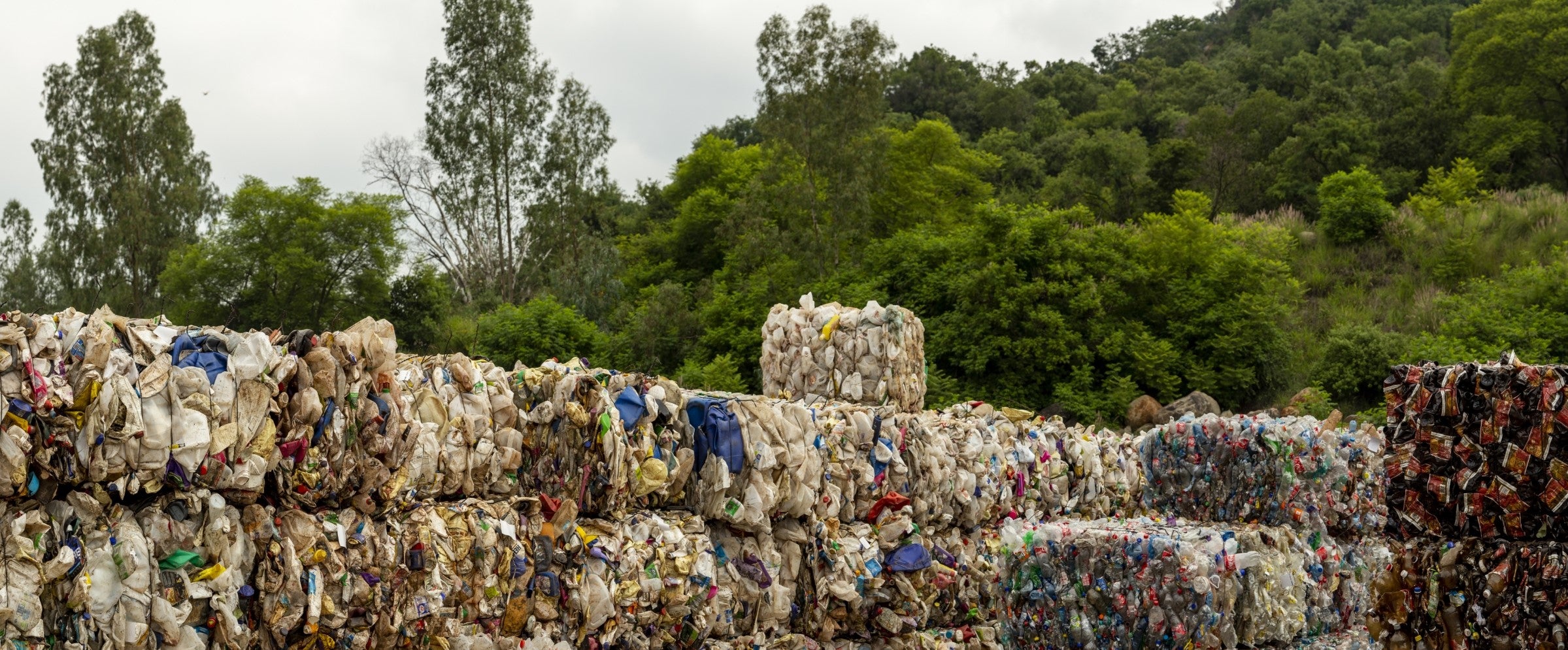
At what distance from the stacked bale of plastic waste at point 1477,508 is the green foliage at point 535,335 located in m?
21.8

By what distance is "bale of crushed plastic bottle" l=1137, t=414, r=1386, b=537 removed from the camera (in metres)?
7.03

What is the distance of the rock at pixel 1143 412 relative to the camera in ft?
71.4

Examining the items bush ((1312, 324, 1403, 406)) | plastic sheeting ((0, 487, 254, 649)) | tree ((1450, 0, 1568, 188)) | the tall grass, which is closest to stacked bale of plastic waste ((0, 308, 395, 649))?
plastic sheeting ((0, 487, 254, 649))

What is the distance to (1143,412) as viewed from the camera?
21.8 metres

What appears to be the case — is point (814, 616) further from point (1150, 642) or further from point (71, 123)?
point (71, 123)

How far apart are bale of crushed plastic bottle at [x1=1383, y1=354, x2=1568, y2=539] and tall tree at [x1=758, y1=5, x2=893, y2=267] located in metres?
22.6

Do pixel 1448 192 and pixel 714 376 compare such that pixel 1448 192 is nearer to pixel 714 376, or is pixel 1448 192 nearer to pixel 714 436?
pixel 714 376

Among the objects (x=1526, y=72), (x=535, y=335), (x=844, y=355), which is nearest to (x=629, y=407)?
(x=844, y=355)

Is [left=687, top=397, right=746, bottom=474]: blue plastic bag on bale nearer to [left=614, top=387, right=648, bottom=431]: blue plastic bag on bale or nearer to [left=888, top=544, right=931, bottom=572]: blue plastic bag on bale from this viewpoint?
[left=614, top=387, right=648, bottom=431]: blue plastic bag on bale

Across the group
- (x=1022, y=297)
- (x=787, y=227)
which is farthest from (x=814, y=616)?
(x=787, y=227)

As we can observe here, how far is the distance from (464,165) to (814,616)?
2957 cm

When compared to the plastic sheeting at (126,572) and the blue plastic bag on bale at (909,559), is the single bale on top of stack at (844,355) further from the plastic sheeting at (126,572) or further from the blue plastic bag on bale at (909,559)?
the plastic sheeting at (126,572)

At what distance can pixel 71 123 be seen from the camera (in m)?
33.6

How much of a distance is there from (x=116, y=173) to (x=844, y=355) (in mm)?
31588
